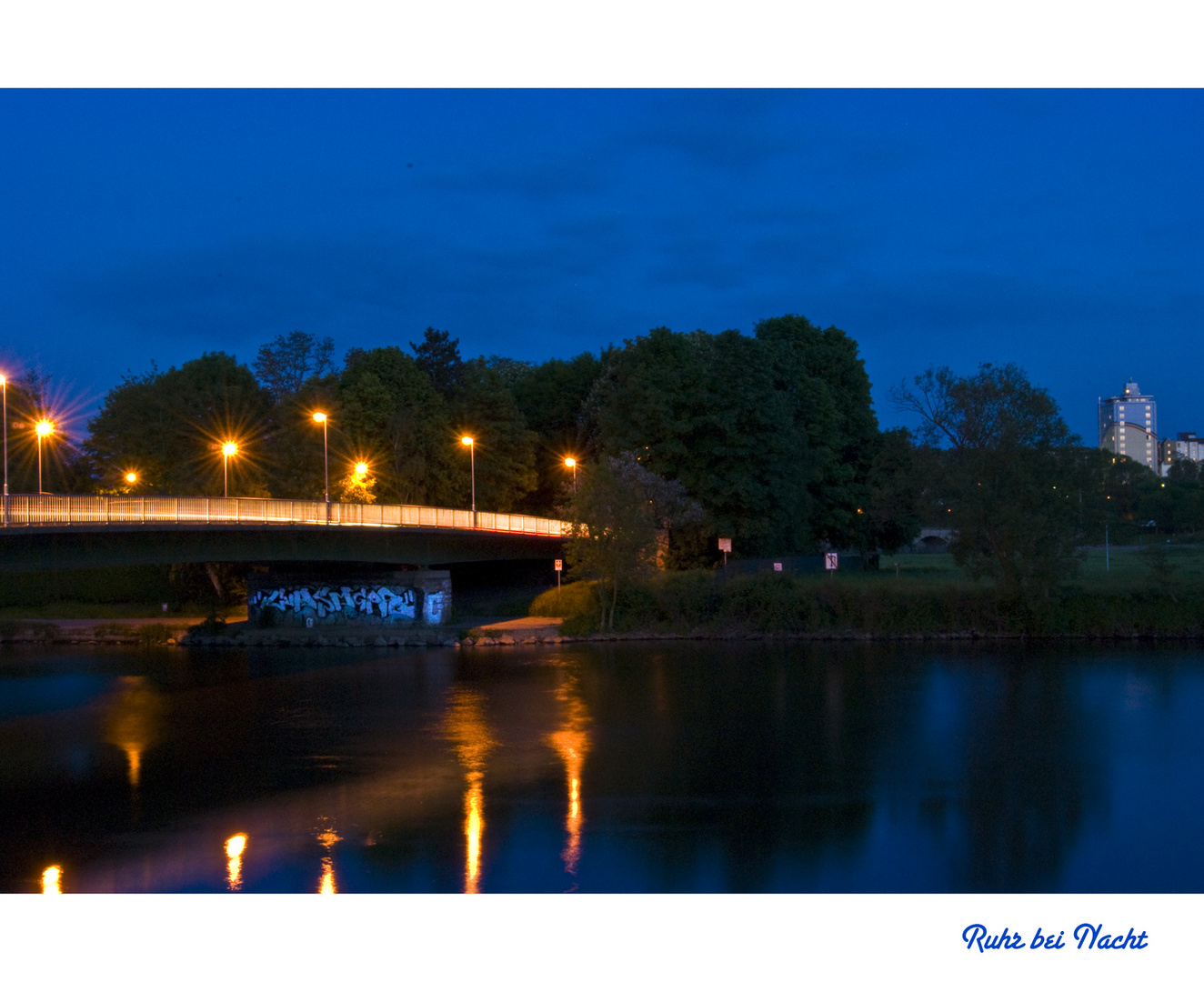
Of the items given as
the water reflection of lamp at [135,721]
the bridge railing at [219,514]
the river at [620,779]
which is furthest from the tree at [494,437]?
the water reflection of lamp at [135,721]

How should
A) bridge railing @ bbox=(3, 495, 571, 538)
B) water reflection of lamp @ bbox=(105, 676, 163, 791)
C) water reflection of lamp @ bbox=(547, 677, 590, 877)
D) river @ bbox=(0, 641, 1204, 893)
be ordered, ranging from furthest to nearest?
1. bridge railing @ bbox=(3, 495, 571, 538)
2. water reflection of lamp @ bbox=(105, 676, 163, 791)
3. water reflection of lamp @ bbox=(547, 677, 590, 877)
4. river @ bbox=(0, 641, 1204, 893)

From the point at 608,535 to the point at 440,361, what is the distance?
128 ft

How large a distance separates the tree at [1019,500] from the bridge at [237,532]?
1983cm

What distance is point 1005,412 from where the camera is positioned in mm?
48500

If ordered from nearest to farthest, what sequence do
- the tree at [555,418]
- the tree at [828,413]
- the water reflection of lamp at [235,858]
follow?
1. the water reflection of lamp at [235,858]
2. the tree at [828,413]
3. the tree at [555,418]

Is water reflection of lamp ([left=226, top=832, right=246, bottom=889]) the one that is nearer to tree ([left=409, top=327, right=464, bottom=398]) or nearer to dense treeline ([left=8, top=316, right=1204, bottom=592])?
dense treeline ([left=8, top=316, right=1204, bottom=592])

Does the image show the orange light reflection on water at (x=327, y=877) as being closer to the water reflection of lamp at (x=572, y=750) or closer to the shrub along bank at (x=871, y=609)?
the water reflection of lamp at (x=572, y=750)

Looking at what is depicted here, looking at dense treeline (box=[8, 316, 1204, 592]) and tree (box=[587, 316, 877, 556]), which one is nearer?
dense treeline (box=[8, 316, 1204, 592])

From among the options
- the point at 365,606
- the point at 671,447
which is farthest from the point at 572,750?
the point at 671,447

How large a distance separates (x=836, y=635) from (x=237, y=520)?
2677 cm

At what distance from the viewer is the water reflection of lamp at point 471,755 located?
16078 millimetres

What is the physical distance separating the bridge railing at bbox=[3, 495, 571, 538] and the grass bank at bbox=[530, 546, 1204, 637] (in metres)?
6.28

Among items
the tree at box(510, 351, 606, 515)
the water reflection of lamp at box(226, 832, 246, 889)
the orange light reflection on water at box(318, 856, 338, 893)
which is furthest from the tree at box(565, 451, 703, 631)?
the orange light reflection on water at box(318, 856, 338, 893)

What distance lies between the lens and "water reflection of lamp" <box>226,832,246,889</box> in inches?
600
